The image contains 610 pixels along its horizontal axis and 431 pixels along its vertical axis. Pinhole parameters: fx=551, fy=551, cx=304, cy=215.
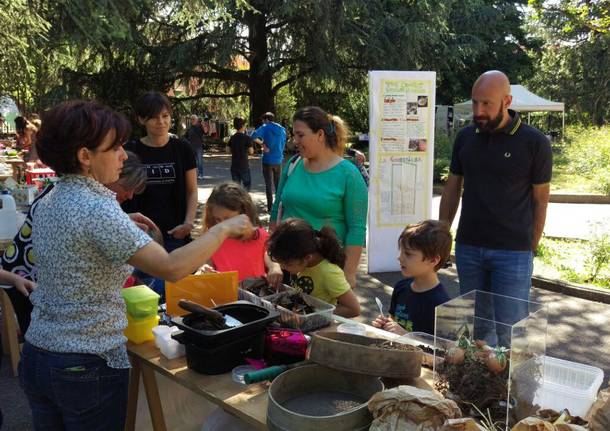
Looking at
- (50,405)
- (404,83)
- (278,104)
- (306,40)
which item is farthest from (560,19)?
(50,405)

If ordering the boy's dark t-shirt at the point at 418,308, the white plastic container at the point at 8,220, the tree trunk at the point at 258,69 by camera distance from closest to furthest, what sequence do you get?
the boy's dark t-shirt at the point at 418,308 < the white plastic container at the point at 8,220 < the tree trunk at the point at 258,69

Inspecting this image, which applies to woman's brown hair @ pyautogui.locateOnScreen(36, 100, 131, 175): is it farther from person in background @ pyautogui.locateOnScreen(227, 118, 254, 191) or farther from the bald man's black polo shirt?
person in background @ pyautogui.locateOnScreen(227, 118, 254, 191)

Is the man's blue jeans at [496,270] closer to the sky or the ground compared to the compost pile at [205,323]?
closer to the ground

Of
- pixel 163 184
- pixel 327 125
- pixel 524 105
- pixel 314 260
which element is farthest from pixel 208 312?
pixel 524 105

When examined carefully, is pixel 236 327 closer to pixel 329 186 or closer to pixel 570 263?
pixel 329 186

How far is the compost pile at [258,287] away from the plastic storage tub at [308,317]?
16cm

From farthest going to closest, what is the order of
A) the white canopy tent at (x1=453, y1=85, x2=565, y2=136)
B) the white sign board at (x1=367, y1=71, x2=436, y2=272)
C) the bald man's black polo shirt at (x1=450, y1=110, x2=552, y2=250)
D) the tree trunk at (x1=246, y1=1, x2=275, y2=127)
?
the white canopy tent at (x1=453, y1=85, x2=565, y2=136)
the tree trunk at (x1=246, y1=1, x2=275, y2=127)
the white sign board at (x1=367, y1=71, x2=436, y2=272)
the bald man's black polo shirt at (x1=450, y1=110, x2=552, y2=250)

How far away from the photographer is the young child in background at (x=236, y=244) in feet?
10.3

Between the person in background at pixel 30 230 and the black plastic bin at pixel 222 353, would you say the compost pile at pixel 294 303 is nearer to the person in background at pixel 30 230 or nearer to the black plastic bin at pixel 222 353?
the black plastic bin at pixel 222 353

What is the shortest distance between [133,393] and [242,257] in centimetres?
106

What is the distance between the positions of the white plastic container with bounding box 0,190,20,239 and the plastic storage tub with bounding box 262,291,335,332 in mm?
2724

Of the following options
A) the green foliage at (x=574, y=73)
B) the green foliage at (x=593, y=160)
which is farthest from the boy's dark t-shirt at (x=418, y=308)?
the green foliage at (x=574, y=73)

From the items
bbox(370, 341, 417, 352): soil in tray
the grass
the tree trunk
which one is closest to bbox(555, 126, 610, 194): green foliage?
the grass

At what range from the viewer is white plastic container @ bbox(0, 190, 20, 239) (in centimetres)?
407
